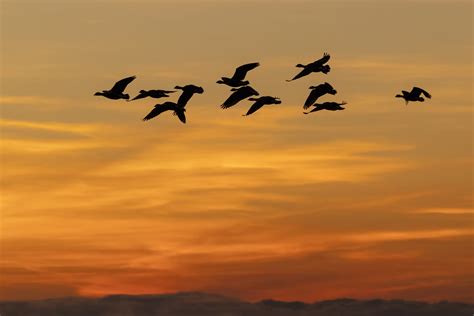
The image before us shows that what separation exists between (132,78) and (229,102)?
24.5 ft

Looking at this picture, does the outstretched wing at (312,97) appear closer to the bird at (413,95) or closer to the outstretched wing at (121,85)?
the bird at (413,95)

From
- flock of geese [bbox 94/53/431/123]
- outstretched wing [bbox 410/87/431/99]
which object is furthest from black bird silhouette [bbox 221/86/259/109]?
outstretched wing [bbox 410/87/431/99]

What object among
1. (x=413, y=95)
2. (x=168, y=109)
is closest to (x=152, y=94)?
(x=168, y=109)

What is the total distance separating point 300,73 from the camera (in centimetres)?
8888

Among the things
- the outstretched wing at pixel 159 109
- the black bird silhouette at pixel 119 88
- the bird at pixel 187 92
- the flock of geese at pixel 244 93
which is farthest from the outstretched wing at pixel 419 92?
the black bird silhouette at pixel 119 88

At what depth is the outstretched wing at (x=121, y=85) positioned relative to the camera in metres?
89.0

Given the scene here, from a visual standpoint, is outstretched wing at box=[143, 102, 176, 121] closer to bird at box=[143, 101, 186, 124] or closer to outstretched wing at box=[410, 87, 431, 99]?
bird at box=[143, 101, 186, 124]

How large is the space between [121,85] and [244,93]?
9.20 meters

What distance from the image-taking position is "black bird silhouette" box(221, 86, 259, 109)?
295 feet

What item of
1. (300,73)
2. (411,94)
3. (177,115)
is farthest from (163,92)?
(411,94)

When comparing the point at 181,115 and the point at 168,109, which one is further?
the point at 168,109

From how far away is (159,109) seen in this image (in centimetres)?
9369

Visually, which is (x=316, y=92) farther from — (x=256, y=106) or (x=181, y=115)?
(x=181, y=115)

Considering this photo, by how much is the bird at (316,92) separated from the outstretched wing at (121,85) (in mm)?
13260
